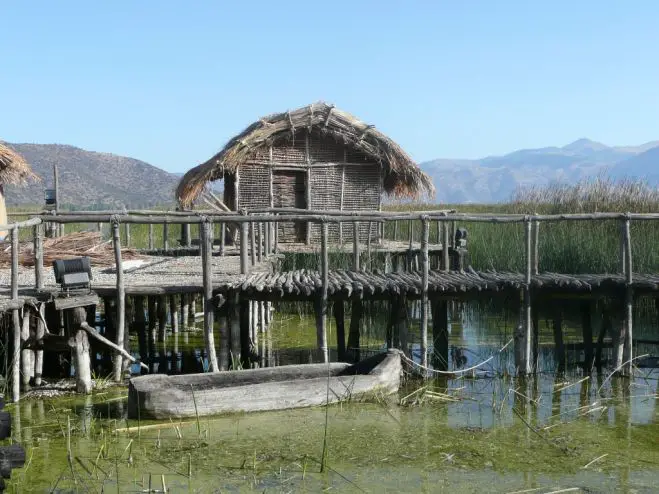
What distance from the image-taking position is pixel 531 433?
27.5 feet

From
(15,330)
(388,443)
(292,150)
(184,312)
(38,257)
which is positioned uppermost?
(292,150)

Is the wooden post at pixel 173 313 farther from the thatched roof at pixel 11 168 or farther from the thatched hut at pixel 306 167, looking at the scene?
the thatched hut at pixel 306 167

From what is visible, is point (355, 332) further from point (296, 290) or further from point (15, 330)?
point (15, 330)

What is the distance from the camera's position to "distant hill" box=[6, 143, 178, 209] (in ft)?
267

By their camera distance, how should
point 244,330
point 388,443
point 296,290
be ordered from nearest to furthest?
point 388,443 < point 296,290 < point 244,330

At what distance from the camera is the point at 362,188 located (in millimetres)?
20141

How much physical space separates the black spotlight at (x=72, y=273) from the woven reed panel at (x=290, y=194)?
383 inches

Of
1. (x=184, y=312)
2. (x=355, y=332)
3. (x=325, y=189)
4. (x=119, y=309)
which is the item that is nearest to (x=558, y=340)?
(x=355, y=332)

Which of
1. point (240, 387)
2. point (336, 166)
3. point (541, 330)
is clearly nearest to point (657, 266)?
point (541, 330)

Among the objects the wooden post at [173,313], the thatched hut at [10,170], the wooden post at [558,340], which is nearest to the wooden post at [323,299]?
the wooden post at [558,340]

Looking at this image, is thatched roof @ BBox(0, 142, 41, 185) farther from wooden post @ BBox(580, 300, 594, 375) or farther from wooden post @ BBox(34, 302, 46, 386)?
wooden post @ BBox(580, 300, 594, 375)

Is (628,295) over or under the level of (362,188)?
under

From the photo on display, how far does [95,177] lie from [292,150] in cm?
7479

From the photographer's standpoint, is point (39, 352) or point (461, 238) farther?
point (461, 238)
